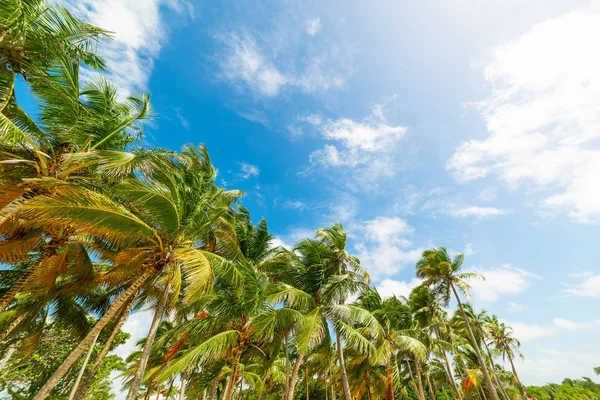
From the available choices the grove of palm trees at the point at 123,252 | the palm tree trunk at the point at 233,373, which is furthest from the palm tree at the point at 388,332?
the palm tree trunk at the point at 233,373

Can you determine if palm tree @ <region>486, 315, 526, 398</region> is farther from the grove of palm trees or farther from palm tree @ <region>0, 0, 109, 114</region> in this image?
palm tree @ <region>0, 0, 109, 114</region>

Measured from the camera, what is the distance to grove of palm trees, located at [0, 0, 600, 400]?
570 cm

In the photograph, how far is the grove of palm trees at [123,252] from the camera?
570cm

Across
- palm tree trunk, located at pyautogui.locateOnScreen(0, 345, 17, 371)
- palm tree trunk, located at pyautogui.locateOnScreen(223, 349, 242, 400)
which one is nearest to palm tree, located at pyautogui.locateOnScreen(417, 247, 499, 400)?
palm tree trunk, located at pyautogui.locateOnScreen(223, 349, 242, 400)

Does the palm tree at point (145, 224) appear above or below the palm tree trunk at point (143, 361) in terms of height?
above

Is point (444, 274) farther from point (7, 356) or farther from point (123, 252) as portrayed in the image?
point (7, 356)

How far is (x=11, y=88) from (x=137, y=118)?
2.63 metres

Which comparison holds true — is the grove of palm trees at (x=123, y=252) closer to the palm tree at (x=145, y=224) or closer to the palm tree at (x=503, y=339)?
the palm tree at (x=145, y=224)

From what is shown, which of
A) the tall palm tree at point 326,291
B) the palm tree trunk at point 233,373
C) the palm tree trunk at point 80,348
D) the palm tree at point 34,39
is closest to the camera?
the palm tree at point 34,39

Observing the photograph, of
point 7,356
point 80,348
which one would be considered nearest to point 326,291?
point 80,348

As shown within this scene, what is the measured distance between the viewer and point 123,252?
25.2 ft

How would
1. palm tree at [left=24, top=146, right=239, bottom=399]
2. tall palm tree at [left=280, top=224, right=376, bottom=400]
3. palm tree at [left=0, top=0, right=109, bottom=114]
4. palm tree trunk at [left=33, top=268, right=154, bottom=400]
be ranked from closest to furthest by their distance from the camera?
palm tree at [left=0, top=0, right=109, bottom=114]
palm tree trunk at [left=33, top=268, right=154, bottom=400]
palm tree at [left=24, top=146, right=239, bottom=399]
tall palm tree at [left=280, top=224, right=376, bottom=400]

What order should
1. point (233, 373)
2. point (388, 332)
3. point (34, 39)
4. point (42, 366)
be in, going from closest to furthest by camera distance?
point (34, 39) < point (233, 373) < point (388, 332) < point (42, 366)

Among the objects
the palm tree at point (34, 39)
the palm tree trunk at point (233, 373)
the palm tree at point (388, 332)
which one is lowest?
the palm tree trunk at point (233, 373)
